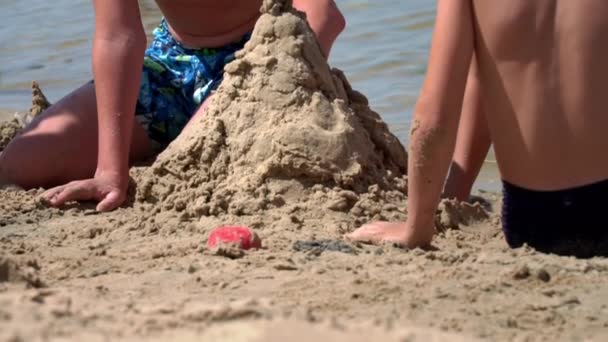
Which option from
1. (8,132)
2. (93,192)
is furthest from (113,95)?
(8,132)

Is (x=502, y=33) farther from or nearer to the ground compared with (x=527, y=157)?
farther from the ground

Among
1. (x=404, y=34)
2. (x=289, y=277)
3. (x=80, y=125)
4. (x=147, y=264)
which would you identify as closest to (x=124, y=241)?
(x=147, y=264)

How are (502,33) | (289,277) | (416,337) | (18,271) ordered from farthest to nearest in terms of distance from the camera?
(502,33) → (289,277) → (18,271) → (416,337)

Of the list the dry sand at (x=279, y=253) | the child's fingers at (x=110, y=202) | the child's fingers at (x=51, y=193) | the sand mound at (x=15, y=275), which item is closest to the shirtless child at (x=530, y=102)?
the dry sand at (x=279, y=253)

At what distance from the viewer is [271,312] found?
2.01m

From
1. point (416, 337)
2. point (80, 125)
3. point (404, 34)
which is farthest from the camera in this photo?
point (404, 34)

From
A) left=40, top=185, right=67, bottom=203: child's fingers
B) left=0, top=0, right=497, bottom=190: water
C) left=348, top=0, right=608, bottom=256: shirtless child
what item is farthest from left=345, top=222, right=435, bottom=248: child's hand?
left=0, top=0, right=497, bottom=190: water

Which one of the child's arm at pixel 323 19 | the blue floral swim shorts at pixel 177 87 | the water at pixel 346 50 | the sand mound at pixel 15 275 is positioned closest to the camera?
the sand mound at pixel 15 275

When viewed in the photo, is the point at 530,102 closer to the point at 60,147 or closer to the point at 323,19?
the point at 323,19

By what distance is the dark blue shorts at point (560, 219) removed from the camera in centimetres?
309

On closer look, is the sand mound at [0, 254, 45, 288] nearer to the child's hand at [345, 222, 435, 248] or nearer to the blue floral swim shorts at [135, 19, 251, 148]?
the child's hand at [345, 222, 435, 248]

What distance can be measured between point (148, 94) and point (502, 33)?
75.0 inches

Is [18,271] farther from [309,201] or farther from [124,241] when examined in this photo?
[309,201]

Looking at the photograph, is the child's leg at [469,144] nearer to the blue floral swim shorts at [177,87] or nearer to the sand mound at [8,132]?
the blue floral swim shorts at [177,87]
